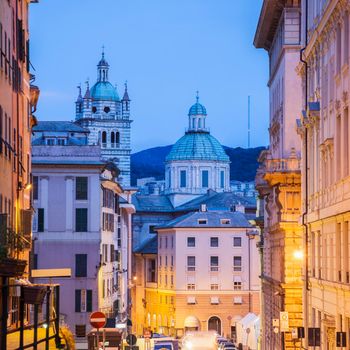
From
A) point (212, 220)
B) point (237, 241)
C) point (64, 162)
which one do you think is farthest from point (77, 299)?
point (212, 220)

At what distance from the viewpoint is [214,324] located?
471 feet

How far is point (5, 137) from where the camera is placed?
35.0 metres

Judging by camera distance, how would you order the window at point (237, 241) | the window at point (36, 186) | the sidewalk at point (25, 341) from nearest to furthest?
the sidewalk at point (25, 341) < the window at point (36, 186) < the window at point (237, 241)

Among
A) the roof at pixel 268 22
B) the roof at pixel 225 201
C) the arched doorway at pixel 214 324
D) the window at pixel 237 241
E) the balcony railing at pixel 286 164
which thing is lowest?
the arched doorway at pixel 214 324

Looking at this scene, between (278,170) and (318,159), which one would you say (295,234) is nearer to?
(278,170)

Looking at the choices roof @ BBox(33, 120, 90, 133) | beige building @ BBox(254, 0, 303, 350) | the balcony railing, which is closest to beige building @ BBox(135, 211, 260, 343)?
roof @ BBox(33, 120, 90, 133)

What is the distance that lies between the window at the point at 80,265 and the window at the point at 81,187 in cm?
373

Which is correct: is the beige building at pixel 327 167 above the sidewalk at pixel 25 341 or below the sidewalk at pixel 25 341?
above

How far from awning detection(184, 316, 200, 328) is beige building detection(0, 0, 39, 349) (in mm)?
95205

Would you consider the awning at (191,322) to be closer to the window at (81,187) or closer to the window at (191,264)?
the window at (191,264)

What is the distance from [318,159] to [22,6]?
34.1ft

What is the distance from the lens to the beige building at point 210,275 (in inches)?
5591

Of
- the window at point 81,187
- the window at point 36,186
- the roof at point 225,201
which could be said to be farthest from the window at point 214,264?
the window at point 36,186

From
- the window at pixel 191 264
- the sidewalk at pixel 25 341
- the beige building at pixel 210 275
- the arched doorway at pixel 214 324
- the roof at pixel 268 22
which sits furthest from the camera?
the window at pixel 191 264
